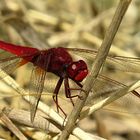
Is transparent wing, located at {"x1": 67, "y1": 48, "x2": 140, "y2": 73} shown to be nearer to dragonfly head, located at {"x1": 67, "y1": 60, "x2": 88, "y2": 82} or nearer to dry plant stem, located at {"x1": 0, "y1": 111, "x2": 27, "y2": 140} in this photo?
dragonfly head, located at {"x1": 67, "y1": 60, "x2": 88, "y2": 82}

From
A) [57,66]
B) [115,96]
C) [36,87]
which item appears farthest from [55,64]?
[115,96]

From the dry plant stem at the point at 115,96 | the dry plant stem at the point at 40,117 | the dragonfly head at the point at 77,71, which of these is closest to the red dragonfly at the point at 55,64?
the dragonfly head at the point at 77,71

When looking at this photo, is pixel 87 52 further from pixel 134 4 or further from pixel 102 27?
pixel 134 4

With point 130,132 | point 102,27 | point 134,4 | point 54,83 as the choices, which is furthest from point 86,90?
point 134,4

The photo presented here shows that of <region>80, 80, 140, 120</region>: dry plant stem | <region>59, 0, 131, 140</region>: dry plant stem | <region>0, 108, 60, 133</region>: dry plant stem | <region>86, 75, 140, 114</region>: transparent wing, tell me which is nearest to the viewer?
<region>59, 0, 131, 140</region>: dry plant stem

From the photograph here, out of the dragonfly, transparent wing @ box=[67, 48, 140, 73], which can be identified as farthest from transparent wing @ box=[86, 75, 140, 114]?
transparent wing @ box=[67, 48, 140, 73]

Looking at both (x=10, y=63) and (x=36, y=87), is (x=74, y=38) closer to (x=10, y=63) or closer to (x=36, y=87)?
(x=10, y=63)

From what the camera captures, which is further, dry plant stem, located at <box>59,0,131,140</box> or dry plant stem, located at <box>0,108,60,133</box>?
dry plant stem, located at <box>0,108,60,133</box>
